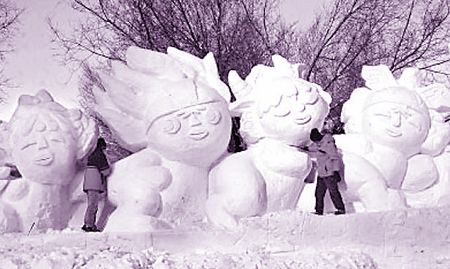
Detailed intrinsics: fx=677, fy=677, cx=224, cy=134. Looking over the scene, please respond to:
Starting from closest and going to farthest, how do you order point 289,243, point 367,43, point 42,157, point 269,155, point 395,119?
point 289,243 → point 42,157 → point 269,155 → point 395,119 → point 367,43

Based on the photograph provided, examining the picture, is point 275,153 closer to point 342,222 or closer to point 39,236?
point 342,222

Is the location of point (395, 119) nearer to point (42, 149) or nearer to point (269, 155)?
point (269, 155)

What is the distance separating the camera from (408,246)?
2803mm

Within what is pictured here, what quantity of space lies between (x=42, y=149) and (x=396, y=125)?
1707mm

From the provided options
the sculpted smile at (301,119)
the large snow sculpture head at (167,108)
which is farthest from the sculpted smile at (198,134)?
the sculpted smile at (301,119)

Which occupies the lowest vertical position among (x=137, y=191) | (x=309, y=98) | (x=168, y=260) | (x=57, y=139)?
(x=168, y=260)

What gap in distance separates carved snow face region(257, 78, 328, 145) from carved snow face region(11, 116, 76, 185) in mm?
935

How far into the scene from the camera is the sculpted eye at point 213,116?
10.2 ft

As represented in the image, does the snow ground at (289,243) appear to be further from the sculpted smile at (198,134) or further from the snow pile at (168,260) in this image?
the sculpted smile at (198,134)

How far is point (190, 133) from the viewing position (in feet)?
10.1

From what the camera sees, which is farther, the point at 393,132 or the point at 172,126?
the point at 393,132

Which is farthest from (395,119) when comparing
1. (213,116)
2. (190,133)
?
(190,133)

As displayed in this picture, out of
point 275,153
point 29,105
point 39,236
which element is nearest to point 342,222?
point 275,153

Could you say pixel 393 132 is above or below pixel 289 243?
above
